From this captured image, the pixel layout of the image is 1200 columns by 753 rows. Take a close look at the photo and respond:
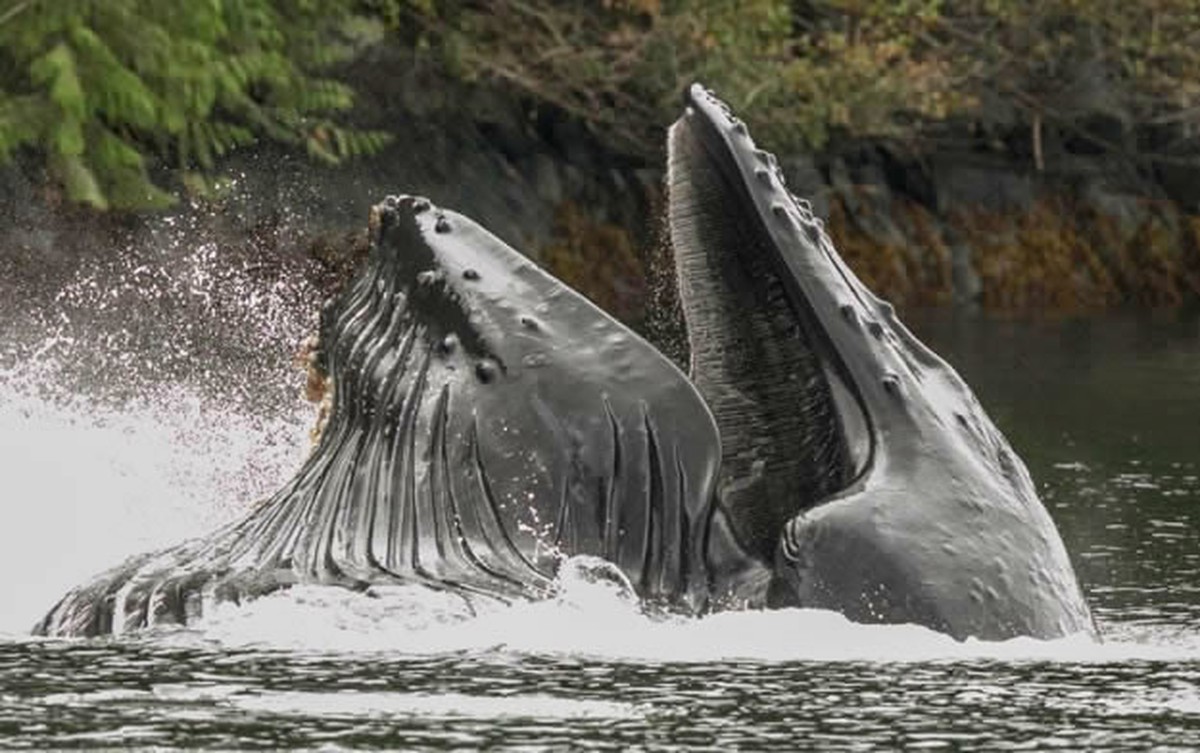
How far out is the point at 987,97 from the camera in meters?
40.0

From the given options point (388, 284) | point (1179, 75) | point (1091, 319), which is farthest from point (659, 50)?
point (388, 284)

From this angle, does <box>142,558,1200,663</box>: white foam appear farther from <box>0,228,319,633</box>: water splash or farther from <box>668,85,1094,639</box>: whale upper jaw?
<box>0,228,319,633</box>: water splash

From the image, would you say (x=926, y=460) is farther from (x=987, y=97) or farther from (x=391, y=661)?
(x=987, y=97)

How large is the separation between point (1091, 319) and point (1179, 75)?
19.7 feet

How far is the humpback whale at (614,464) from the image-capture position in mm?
8242

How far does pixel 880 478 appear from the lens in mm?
8281

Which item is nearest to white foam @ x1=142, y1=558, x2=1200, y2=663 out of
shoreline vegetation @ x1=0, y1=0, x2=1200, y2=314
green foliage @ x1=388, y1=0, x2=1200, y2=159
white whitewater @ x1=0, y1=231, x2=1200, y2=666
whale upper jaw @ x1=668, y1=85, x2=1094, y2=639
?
white whitewater @ x1=0, y1=231, x2=1200, y2=666

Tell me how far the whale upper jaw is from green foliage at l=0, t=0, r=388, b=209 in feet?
56.7

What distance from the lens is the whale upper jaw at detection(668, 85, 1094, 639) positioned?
805 centimetres

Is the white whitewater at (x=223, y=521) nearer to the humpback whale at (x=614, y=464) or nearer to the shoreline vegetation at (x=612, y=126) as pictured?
the humpback whale at (x=614, y=464)

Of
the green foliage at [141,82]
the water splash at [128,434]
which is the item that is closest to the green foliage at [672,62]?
the green foliage at [141,82]

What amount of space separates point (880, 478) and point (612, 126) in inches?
1086

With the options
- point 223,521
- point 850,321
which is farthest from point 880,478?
point 223,521

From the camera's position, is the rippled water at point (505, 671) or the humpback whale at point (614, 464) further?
the humpback whale at point (614, 464)
